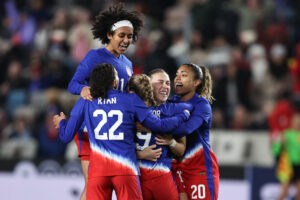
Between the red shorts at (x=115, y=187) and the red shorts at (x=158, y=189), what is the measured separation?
17 centimetres

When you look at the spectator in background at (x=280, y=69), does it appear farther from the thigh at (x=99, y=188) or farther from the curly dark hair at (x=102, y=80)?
the thigh at (x=99, y=188)

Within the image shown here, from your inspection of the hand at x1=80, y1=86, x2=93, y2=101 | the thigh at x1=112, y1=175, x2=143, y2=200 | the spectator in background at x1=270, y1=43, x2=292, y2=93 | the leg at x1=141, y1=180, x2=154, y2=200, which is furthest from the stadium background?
the hand at x1=80, y1=86, x2=93, y2=101

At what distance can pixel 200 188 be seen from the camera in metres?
6.00

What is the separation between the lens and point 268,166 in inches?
419

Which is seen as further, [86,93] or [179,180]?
[179,180]

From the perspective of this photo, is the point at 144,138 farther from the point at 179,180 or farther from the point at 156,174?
the point at 179,180

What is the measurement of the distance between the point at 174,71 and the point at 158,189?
6375mm

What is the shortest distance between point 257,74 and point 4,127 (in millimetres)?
5673

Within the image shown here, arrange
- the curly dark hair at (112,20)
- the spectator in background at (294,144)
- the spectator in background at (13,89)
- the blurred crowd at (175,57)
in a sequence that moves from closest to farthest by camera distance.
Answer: the curly dark hair at (112,20), the spectator in background at (294,144), the blurred crowd at (175,57), the spectator in background at (13,89)

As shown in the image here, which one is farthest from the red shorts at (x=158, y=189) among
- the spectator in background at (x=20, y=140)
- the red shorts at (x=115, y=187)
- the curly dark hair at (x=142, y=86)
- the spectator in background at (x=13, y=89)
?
the spectator in background at (x=13, y=89)

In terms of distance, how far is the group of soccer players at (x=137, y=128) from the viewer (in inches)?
219

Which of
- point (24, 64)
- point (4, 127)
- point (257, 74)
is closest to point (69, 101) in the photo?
point (4, 127)

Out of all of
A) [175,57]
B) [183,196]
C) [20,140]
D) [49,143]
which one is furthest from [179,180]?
[20,140]

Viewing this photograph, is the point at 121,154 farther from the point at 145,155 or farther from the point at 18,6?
the point at 18,6
